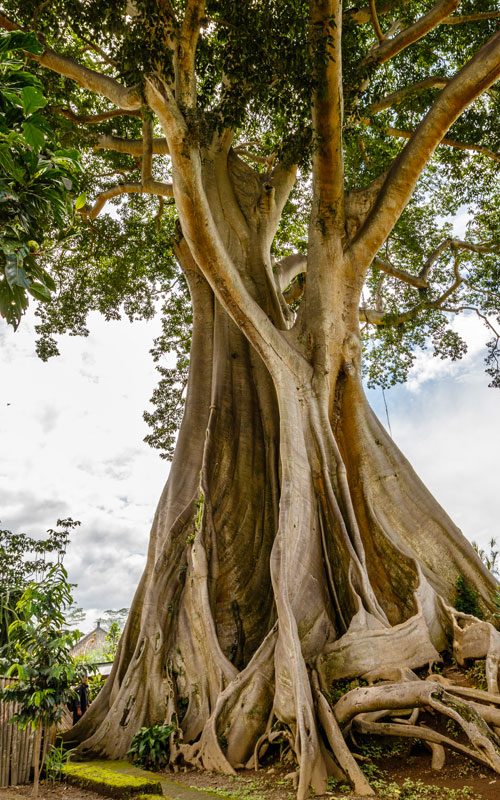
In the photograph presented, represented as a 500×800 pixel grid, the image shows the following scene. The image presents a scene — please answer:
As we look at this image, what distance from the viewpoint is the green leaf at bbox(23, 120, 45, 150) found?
1.67 m

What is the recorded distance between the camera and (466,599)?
5723 millimetres

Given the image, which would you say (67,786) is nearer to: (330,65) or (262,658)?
(262,658)

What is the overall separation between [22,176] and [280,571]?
374 cm

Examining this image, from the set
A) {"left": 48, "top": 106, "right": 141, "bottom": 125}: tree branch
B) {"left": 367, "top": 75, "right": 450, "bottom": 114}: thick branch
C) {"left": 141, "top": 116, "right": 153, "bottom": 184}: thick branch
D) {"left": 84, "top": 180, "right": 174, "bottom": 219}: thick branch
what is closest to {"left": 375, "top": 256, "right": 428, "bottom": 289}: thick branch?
{"left": 367, "top": 75, "right": 450, "bottom": 114}: thick branch

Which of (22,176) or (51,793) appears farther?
(51,793)

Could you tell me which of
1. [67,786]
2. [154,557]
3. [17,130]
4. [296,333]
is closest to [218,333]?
[296,333]

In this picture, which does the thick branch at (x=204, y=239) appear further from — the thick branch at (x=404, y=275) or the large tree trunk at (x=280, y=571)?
the thick branch at (x=404, y=275)

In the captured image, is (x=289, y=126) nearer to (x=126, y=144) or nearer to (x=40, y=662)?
(x=126, y=144)

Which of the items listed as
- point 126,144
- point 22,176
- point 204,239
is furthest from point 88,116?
point 22,176

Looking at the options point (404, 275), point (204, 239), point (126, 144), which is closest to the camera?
point (204, 239)

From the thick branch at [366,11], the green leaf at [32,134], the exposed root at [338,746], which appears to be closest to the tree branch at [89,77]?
the thick branch at [366,11]

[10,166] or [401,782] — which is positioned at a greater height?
[10,166]

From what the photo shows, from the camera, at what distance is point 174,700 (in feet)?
16.6

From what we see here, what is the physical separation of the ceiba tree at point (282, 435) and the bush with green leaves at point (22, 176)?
3.19m
